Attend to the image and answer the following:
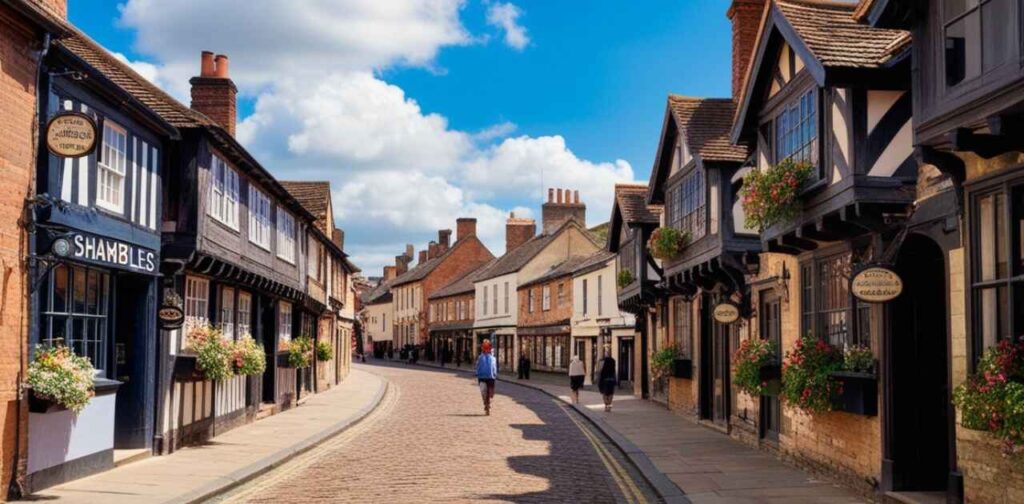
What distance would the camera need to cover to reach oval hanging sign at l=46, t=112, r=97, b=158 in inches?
456

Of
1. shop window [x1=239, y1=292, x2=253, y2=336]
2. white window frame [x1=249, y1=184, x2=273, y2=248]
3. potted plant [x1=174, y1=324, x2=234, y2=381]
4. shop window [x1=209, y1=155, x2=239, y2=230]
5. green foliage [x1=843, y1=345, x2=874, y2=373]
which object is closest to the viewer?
green foliage [x1=843, y1=345, x2=874, y2=373]

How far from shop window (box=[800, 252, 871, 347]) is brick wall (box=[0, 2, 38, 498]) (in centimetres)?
1010

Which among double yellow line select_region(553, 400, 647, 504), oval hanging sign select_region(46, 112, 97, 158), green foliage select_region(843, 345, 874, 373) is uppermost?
oval hanging sign select_region(46, 112, 97, 158)

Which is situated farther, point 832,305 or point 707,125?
point 707,125

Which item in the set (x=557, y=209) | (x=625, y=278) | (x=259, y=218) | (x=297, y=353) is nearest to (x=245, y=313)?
(x=259, y=218)

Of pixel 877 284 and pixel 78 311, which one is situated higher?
pixel 877 284

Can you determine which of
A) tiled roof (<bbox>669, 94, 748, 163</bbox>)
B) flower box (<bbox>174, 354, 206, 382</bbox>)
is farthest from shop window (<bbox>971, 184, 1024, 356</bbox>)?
flower box (<bbox>174, 354, 206, 382</bbox>)

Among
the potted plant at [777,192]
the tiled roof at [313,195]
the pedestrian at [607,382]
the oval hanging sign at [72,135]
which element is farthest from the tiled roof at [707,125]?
the tiled roof at [313,195]

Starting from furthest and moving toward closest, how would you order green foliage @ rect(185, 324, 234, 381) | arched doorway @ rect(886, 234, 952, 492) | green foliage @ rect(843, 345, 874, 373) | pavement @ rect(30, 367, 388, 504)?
green foliage @ rect(185, 324, 234, 381) → green foliage @ rect(843, 345, 874, 373) → pavement @ rect(30, 367, 388, 504) → arched doorway @ rect(886, 234, 952, 492)

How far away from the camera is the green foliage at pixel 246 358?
1862 cm

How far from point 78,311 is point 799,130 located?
10.3 meters

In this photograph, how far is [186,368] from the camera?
17.4 meters

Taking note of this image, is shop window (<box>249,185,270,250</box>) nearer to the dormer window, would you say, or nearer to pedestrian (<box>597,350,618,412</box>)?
pedestrian (<box>597,350,618,412</box>)

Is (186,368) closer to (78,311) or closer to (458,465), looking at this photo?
(78,311)
